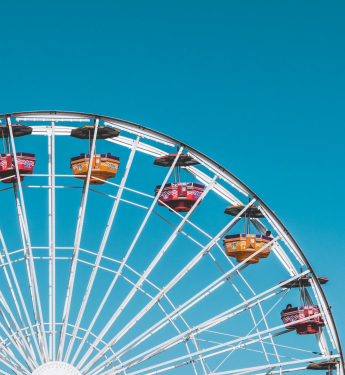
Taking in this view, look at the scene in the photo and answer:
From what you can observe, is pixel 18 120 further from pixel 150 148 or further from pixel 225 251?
pixel 225 251

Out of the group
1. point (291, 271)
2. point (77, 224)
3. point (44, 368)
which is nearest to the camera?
point (44, 368)

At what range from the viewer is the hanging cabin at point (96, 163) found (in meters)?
23.6

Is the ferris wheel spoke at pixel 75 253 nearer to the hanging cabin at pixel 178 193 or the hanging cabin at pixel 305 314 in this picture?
the hanging cabin at pixel 178 193

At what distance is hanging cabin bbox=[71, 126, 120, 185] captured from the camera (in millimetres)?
23641

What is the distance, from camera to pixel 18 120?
74.8ft

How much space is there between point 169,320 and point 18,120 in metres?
6.27

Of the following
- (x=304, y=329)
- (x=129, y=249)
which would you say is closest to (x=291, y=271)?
(x=304, y=329)

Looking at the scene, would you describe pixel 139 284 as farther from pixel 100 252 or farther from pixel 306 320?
pixel 306 320

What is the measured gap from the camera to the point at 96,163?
79.2ft

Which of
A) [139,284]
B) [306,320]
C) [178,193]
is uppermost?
[178,193]

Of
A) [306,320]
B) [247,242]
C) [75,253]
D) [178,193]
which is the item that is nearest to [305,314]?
[306,320]

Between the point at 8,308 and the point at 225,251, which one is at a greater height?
the point at 225,251

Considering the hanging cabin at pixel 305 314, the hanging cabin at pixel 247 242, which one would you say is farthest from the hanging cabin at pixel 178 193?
the hanging cabin at pixel 305 314

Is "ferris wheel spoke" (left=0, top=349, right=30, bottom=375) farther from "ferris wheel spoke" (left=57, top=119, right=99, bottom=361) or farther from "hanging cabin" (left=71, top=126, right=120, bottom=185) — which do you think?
"hanging cabin" (left=71, top=126, right=120, bottom=185)
